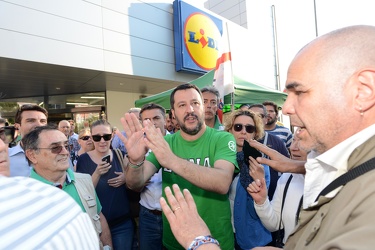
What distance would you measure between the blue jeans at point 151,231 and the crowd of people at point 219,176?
0.5 inches

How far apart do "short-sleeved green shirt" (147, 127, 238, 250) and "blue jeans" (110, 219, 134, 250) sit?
749 mm

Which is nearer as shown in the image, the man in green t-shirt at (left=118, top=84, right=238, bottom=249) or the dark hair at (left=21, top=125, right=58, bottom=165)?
the man in green t-shirt at (left=118, top=84, right=238, bottom=249)

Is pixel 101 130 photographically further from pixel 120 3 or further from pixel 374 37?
pixel 120 3

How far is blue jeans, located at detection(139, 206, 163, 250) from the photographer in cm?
298

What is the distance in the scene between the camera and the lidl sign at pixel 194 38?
1108cm

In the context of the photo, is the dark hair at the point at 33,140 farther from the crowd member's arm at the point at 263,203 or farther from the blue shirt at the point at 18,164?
the crowd member's arm at the point at 263,203

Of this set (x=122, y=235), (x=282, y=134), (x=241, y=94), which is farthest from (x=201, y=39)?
(x=122, y=235)

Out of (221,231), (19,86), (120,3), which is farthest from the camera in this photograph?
(19,86)

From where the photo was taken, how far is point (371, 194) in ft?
2.40

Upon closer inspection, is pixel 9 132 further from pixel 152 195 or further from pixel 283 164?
pixel 283 164

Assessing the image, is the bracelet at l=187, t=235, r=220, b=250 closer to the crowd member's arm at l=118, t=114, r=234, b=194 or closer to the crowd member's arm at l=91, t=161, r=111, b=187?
the crowd member's arm at l=118, t=114, r=234, b=194

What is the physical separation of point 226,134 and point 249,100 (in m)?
4.43

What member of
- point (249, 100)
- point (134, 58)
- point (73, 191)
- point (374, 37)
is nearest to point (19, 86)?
point (134, 58)

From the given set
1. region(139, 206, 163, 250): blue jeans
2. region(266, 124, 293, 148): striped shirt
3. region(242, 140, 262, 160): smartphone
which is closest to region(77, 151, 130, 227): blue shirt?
region(139, 206, 163, 250): blue jeans
